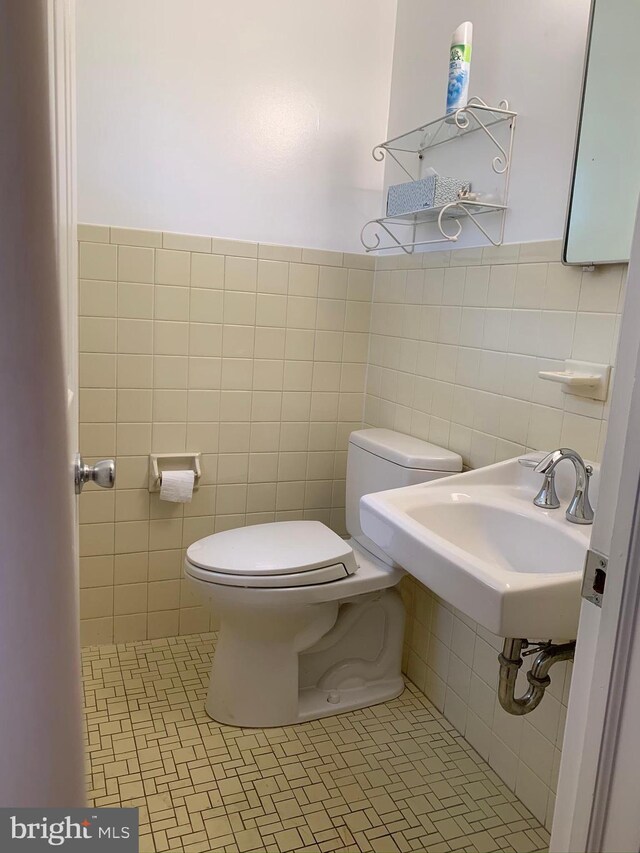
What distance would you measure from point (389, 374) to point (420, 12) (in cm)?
115

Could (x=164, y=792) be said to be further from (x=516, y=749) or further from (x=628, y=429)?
(x=628, y=429)

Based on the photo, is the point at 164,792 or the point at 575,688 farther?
the point at 164,792

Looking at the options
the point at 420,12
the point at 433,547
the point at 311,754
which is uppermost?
the point at 420,12

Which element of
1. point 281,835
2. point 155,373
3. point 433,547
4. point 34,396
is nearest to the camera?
point 34,396

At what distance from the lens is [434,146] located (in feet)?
6.53

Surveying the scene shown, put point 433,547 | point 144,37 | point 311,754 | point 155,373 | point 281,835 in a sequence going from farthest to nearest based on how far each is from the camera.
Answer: point 155,373 → point 144,37 → point 311,754 → point 281,835 → point 433,547

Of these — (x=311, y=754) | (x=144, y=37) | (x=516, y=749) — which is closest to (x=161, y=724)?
(x=311, y=754)

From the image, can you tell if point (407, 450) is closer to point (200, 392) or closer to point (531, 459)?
point (531, 459)

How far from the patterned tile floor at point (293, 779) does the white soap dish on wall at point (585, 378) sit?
1024 millimetres

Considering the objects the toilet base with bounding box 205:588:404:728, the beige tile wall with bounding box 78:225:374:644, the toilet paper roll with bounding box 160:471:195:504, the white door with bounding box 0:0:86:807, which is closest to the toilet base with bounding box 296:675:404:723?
the toilet base with bounding box 205:588:404:728

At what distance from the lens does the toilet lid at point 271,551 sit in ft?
5.62

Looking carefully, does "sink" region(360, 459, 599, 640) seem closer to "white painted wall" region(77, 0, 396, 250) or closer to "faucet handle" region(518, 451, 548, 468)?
"faucet handle" region(518, 451, 548, 468)

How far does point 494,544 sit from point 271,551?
63 cm

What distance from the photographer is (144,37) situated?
6.33 ft
